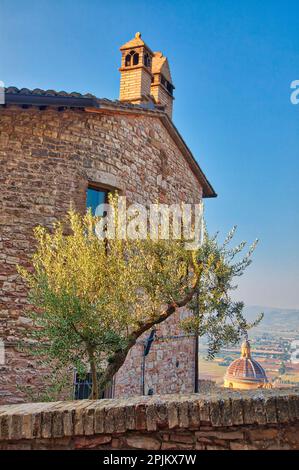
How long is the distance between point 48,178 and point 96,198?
108 cm

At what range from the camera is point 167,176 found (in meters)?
11.2

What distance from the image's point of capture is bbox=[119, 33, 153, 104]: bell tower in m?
12.0

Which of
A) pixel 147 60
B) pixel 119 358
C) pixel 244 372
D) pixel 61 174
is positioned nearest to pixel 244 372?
pixel 244 372

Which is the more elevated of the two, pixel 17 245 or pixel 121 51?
pixel 121 51

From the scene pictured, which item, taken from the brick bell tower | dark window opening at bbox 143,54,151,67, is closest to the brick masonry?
the brick bell tower

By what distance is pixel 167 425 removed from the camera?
345 centimetres

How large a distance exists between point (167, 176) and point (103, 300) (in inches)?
229

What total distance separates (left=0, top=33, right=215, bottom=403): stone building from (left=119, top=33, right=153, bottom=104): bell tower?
1.67m

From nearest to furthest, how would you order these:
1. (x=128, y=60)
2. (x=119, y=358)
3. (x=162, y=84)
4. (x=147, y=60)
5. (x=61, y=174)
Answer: (x=119, y=358)
(x=61, y=174)
(x=147, y=60)
(x=128, y=60)
(x=162, y=84)

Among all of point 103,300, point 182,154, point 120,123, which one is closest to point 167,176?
point 182,154

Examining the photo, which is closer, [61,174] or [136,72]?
[61,174]

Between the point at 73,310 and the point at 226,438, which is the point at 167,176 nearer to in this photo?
the point at 73,310

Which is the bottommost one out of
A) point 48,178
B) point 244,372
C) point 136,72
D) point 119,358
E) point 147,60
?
point 244,372

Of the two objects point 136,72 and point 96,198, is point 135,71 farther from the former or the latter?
point 96,198
